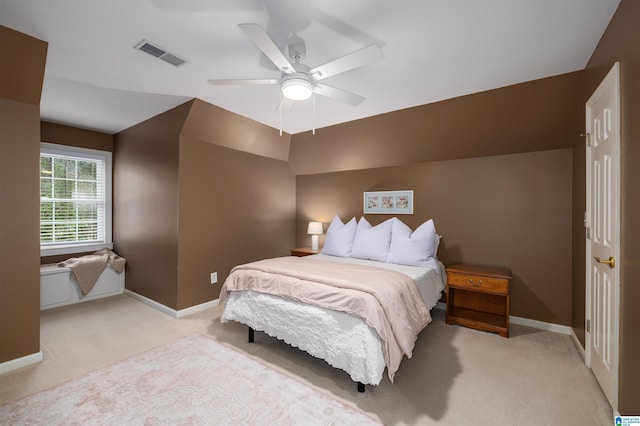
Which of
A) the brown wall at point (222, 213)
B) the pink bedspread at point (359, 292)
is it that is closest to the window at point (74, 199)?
the brown wall at point (222, 213)

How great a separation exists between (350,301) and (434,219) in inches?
88.1

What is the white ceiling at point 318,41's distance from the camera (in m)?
1.75

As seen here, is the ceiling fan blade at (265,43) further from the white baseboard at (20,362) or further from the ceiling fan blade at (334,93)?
the white baseboard at (20,362)

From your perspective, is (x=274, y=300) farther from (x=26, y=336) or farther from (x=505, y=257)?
(x=505, y=257)

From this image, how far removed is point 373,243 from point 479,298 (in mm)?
1400

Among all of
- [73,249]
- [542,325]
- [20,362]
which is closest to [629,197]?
[542,325]

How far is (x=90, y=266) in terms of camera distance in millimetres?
3994

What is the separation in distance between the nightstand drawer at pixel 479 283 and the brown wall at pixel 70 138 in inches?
213

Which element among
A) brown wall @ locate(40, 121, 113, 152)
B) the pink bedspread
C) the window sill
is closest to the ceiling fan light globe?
the pink bedspread

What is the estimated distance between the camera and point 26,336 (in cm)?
231

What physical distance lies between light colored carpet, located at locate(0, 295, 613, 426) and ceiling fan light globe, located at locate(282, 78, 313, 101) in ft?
7.29

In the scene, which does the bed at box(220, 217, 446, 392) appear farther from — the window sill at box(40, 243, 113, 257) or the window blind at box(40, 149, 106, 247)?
the window blind at box(40, 149, 106, 247)

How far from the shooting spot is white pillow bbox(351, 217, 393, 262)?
338 centimetres

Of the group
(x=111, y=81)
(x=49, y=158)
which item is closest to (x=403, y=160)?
(x=111, y=81)
